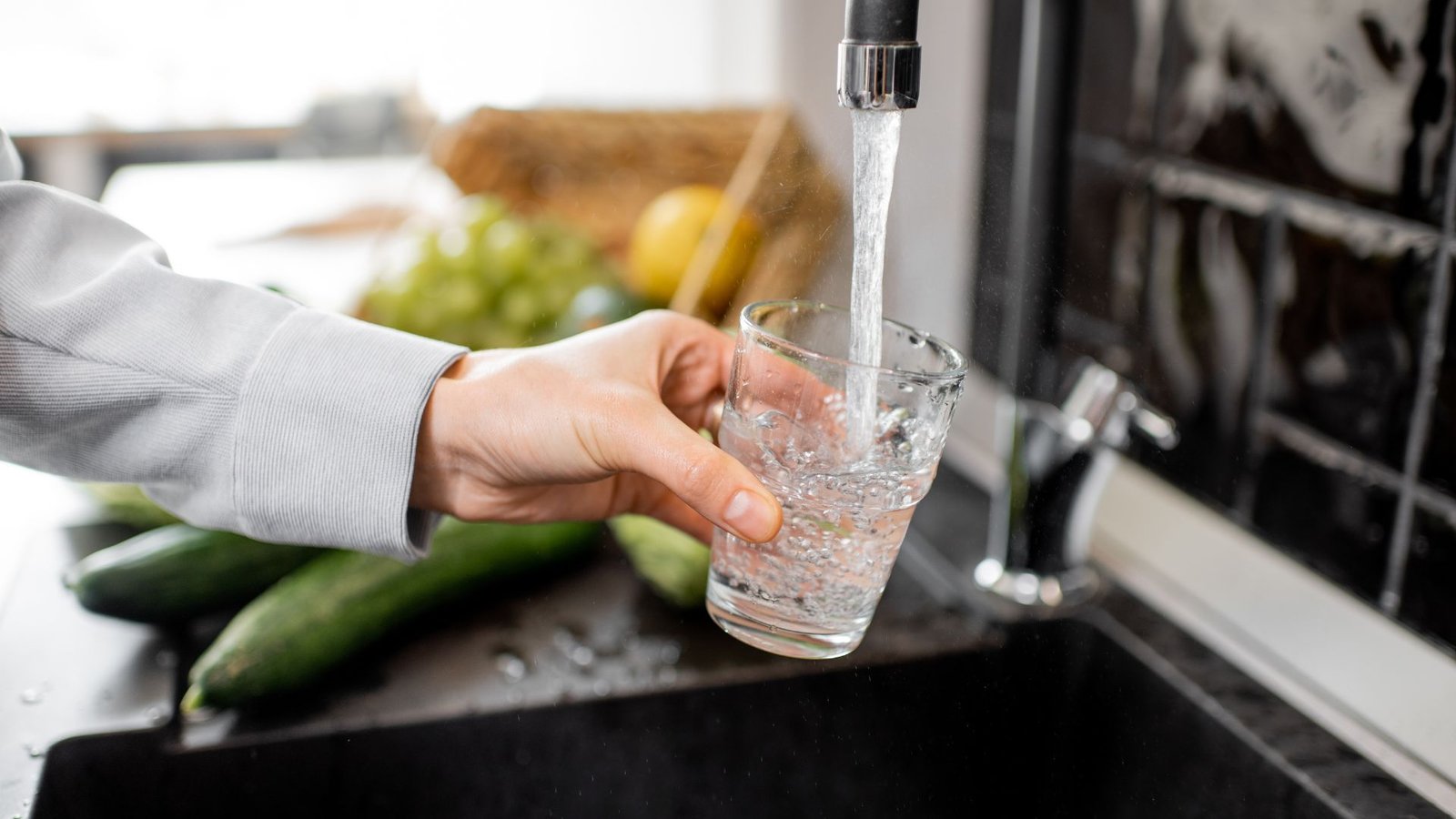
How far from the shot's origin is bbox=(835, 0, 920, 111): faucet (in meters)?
0.50

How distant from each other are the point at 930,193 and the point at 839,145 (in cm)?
10

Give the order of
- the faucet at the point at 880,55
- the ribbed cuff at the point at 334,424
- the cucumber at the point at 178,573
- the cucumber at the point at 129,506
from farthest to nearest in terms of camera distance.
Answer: the cucumber at the point at 129,506 < the cucumber at the point at 178,573 < the ribbed cuff at the point at 334,424 < the faucet at the point at 880,55

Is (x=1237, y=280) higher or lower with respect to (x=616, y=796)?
higher

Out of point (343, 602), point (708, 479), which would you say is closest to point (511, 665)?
point (343, 602)

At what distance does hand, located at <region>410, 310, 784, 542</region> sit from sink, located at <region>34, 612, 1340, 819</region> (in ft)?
0.59

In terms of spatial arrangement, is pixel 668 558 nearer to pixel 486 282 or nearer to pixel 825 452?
pixel 825 452

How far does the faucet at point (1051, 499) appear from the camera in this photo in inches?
35.1

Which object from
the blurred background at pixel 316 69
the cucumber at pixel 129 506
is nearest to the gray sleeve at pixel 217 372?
the cucumber at pixel 129 506

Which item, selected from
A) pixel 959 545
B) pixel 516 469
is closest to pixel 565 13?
pixel 959 545

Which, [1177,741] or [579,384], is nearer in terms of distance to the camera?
[579,384]

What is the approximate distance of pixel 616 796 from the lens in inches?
33.6

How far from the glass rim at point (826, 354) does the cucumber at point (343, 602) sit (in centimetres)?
46

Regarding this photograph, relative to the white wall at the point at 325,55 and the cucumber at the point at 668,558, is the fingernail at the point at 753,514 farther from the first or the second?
the white wall at the point at 325,55

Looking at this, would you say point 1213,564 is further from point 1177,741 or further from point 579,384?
point 579,384
